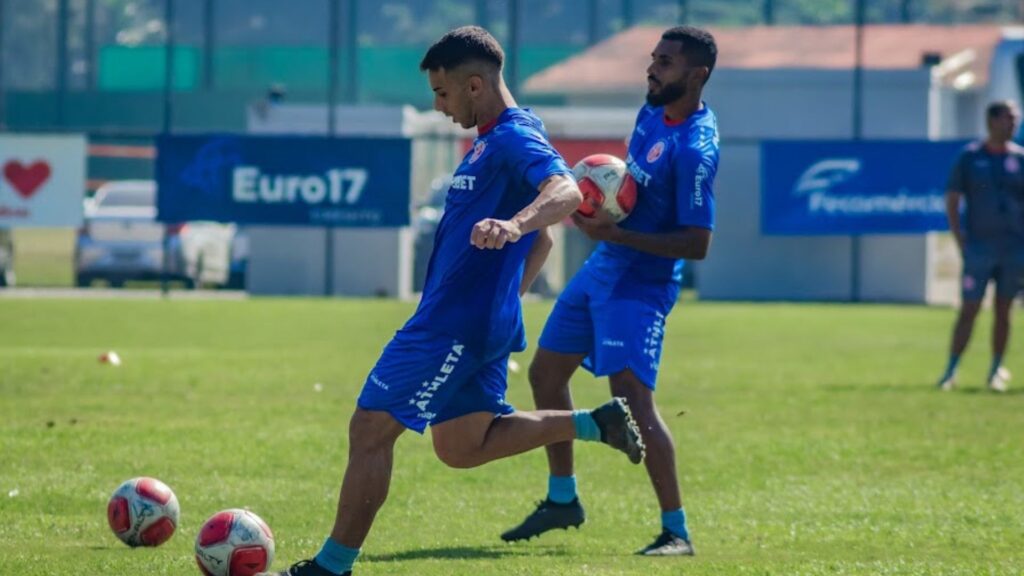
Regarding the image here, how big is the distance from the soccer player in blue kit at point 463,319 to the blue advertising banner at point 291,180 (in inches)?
823

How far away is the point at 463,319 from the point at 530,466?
13.8 feet

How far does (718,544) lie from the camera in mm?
8133

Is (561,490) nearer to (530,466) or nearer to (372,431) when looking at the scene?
(372,431)

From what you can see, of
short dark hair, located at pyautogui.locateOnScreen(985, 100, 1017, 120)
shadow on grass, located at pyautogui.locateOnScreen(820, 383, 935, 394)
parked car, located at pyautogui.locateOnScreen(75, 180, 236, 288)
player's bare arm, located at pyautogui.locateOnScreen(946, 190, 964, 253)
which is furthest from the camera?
parked car, located at pyautogui.locateOnScreen(75, 180, 236, 288)

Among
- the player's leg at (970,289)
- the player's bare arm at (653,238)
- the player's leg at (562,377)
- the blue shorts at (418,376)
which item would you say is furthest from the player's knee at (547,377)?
the player's leg at (970,289)

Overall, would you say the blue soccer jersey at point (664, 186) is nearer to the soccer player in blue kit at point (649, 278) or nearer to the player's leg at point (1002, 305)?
the soccer player in blue kit at point (649, 278)

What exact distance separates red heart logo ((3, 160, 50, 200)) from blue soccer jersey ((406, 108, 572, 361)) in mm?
21845

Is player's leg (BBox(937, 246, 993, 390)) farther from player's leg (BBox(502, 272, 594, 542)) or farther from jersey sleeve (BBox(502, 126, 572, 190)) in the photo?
jersey sleeve (BBox(502, 126, 572, 190))

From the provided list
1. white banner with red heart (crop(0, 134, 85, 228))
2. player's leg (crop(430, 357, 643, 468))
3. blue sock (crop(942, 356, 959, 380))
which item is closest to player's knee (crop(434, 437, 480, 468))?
player's leg (crop(430, 357, 643, 468))

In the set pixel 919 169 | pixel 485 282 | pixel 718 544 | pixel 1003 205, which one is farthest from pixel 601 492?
pixel 919 169

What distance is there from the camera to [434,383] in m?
6.56

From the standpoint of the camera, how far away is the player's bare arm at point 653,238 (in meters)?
7.83

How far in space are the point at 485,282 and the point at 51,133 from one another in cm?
2276

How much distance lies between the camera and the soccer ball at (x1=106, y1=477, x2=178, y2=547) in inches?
299
